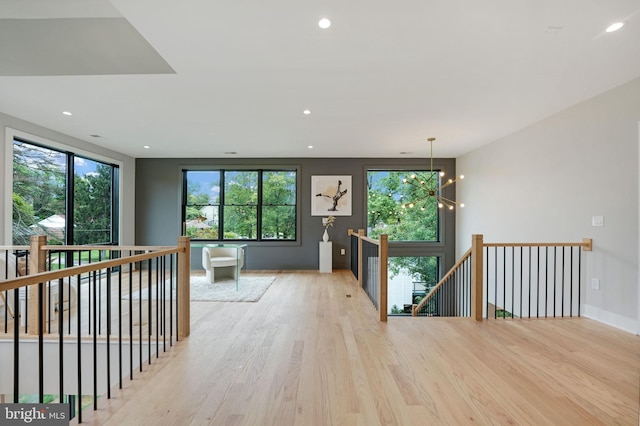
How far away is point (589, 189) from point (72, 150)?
769cm

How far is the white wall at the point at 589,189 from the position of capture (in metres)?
3.08

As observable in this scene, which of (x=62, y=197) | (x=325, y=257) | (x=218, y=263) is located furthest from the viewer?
(x=325, y=257)

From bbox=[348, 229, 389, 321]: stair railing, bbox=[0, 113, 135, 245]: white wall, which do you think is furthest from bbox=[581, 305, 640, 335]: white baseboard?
bbox=[0, 113, 135, 245]: white wall

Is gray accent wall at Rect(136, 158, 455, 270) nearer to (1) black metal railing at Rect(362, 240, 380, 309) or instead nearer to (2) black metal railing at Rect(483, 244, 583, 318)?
(1) black metal railing at Rect(362, 240, 380, 309)

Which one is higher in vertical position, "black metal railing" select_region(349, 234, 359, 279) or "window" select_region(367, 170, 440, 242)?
"window" select_region(367, 170, 440, 242)

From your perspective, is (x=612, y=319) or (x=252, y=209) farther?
(x=252, y=209)

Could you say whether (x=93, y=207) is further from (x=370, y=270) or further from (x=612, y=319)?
(x=612, y=319)

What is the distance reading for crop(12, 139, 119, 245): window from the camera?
4.42m

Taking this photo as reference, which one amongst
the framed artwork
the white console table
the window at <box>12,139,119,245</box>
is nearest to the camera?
the window at <box>12,139,119,245</box>

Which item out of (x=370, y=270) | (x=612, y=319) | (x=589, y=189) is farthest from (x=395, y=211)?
(x=612, y=319)

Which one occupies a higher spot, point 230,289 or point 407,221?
point 407,221

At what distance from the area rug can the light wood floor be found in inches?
36.2

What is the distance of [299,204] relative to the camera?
22.2ft
